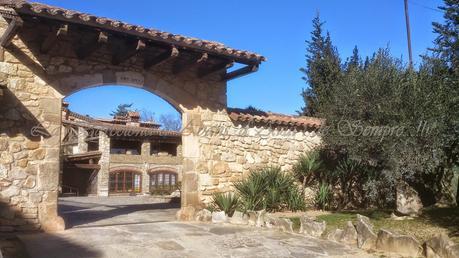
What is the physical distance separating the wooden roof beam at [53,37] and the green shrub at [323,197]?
717 centimetres

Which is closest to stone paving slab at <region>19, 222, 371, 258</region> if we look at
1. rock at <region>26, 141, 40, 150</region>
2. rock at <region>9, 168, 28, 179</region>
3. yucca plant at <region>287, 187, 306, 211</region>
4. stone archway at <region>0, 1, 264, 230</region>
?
stone archway at <region>0, 1, 264, 230</region>

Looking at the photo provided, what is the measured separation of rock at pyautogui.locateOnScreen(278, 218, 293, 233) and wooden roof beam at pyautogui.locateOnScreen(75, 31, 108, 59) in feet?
15.7

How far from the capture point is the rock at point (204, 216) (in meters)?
9.02

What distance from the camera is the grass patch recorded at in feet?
22.2

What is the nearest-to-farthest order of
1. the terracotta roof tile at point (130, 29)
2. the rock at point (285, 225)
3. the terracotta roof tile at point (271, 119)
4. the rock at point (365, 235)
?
the rock at point (365, 235) → the terracotta roof tile at point (130, 29) → the rock at point (285, 225) → the terracotta roof tile at point (271, 119)

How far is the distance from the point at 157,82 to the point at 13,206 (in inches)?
152

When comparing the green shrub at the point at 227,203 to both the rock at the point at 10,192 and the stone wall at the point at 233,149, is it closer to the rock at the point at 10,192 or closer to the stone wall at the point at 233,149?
the stone wall at the point at 233,149

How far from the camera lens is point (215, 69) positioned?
31.9 ft

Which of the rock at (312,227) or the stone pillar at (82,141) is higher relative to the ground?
the stone pillar at (82,141)

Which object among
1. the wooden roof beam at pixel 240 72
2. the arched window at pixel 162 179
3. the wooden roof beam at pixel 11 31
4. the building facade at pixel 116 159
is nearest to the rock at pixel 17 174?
the wooden roof beam at pixel 11 31

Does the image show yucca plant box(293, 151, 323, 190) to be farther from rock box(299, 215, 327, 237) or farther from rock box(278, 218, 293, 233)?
rock box(299, 215, 327, 237)

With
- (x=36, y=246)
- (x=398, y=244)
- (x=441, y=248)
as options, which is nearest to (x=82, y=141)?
(x=36, y=246)

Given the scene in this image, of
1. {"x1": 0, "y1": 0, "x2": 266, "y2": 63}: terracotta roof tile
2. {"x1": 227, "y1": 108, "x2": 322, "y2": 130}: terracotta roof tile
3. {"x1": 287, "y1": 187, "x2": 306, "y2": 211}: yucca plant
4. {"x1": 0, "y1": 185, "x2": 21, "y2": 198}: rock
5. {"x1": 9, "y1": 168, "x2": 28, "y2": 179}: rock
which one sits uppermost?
{"x1": 0, "y1": 0, "x2": 266, "y2": 63}: terracotta roof tile

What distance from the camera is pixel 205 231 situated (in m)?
7.70
